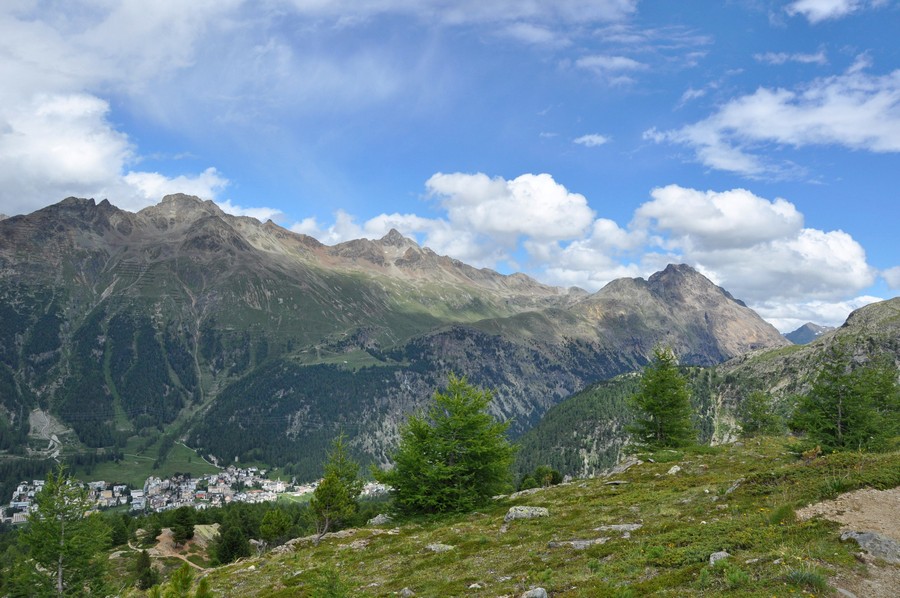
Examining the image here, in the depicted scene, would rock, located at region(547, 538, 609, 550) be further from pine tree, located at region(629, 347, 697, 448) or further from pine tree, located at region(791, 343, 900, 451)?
pine tree, located at region(629, 347, 697, 448)

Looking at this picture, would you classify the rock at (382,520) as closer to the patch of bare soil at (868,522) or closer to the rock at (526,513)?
the rock at (526,513)

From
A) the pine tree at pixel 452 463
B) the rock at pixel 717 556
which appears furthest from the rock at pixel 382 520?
the rock at pixel 717 556

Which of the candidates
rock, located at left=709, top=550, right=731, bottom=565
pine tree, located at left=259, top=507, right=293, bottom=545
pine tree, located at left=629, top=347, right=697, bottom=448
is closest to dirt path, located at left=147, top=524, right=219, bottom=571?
pine tree, located at left=259, top=507, right=293, bottom=545

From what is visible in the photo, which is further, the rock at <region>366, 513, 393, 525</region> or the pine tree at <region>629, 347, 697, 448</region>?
the pine tree at <region>629, 347, 697, 448</region>

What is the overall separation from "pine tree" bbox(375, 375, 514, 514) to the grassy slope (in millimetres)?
2082

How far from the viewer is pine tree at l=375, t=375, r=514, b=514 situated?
4019 cm

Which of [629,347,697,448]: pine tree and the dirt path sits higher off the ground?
[629,347,697,448]: pine tree

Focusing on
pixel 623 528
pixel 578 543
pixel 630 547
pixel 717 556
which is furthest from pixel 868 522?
pixel 578 543

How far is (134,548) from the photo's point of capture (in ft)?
271

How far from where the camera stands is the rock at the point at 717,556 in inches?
589

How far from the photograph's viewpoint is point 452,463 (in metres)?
41.1

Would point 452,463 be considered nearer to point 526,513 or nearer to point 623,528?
point 526,513

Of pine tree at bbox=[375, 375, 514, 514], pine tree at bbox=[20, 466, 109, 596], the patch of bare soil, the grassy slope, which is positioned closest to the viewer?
the patch of bare soil

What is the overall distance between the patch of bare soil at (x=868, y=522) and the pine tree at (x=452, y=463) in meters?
25.6
